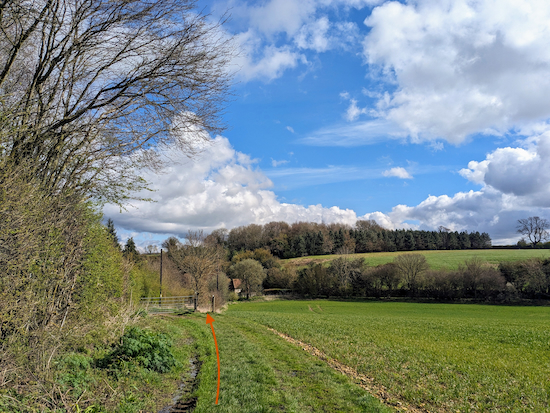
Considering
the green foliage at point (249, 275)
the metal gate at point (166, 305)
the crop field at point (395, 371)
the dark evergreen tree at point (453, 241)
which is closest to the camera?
the crop field at point (395, 371)

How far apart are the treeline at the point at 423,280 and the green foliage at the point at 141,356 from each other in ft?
178

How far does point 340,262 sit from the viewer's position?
66.4 meters

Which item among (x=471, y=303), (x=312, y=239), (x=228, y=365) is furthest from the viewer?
(x=312, y=239)

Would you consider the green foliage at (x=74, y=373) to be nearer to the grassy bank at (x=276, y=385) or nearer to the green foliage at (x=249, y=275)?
the grassy bank at (x=276, y=385)

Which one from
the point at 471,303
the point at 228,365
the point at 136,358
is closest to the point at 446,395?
the point at 228,365

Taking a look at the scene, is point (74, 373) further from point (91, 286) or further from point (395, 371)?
point (395, 371)

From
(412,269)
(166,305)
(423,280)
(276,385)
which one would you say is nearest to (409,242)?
(412,269)

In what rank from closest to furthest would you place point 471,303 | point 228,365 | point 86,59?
point 86,59
point 228,365
point 471,303

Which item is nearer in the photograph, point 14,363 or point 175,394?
point 14,363

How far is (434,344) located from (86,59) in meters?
14.9

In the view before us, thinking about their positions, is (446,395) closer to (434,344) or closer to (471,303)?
(434,344)

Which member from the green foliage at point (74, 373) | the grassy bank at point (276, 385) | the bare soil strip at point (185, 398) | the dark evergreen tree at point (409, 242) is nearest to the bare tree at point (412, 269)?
the dark evergreen tree at point (409, 242)

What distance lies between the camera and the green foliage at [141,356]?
774cm

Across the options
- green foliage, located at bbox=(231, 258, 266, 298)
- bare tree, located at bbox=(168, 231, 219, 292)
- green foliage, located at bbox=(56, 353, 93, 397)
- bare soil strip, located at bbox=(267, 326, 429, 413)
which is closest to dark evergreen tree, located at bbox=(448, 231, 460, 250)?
green foliage, located at bbox=(231, 258, 266, 298)
